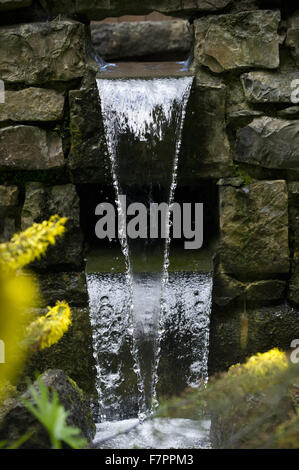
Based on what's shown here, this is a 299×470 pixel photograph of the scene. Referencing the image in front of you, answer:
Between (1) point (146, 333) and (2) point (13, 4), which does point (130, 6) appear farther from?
(1) point (146, 333)

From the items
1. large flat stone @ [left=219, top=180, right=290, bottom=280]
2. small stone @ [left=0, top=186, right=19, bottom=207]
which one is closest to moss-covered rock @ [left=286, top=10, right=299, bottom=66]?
large flat stone @ [left=219, top=180, right=290, bottom=280]

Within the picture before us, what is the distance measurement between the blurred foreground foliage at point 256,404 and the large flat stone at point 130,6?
1.69 m

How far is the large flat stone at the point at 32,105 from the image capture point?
2658mm

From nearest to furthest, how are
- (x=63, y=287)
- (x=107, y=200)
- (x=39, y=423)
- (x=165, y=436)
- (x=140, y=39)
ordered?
1. (x=39, y=423)
2. (x=165, y=436)
3. (x=63, y=287)
4. (x=107, y=200)
5. (x=140, y=39)

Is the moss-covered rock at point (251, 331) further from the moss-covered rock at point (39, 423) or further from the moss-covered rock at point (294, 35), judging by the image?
the moss-covered rock at point (294, 35)

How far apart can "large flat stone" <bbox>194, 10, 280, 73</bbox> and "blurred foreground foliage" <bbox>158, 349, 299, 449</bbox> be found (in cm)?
150

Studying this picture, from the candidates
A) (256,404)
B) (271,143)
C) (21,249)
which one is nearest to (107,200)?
(271,143)

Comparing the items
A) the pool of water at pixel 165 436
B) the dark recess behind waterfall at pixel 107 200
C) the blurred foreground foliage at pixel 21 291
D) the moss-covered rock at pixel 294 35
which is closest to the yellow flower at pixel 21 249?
the blurred foreground foliage at pixel 21 291

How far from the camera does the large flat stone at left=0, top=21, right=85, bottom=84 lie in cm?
261

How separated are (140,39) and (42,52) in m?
1.64

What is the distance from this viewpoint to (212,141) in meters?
2.71

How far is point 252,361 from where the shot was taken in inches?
65.4
